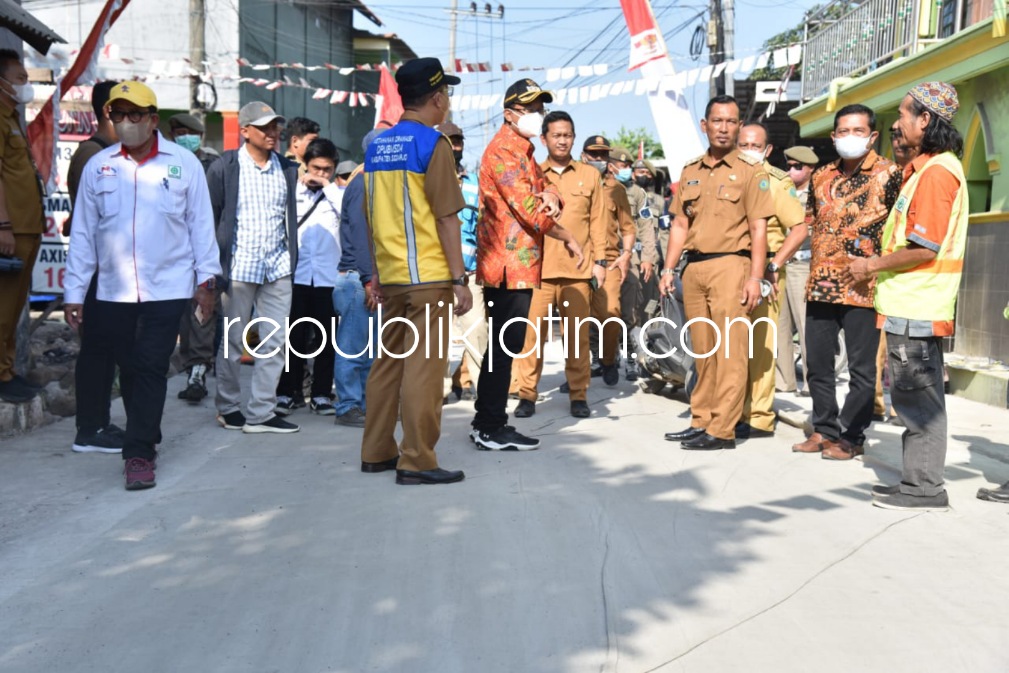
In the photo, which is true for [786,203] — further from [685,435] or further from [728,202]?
[685,435]

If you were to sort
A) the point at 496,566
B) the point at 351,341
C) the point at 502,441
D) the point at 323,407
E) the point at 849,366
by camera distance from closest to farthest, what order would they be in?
the point at 496,566
the point at 502,441
the point at 849,366
the point at 351,341
the point at 323,407

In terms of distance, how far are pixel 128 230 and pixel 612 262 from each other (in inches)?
187

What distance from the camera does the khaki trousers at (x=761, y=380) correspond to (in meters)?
6.86

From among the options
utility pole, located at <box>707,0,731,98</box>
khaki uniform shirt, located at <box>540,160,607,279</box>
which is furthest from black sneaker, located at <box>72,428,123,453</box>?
utility pole, located at <box>707,0,731,98</box>

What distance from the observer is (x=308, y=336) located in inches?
303

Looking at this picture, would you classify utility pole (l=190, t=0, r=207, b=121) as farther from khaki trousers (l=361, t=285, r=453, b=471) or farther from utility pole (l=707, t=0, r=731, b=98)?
khaki trousers (l=361, t=285, r=453, b=471)

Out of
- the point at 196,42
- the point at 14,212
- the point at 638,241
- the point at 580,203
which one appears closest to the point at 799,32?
the point at 196,42

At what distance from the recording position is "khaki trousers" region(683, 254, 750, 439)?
6.23 meters

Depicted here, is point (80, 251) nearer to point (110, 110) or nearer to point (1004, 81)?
point (110, 110)

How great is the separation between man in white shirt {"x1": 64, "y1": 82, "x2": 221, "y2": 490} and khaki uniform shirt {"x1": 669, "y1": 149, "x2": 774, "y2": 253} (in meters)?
3.03

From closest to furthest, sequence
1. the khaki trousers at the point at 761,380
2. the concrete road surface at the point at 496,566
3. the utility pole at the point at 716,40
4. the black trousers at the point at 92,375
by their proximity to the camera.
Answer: the concrete road surface at the point at 496,566, the black trousers at the point at 92,375, the khaki trousers at the point at 761,380, the utility pole at the point at 716,40

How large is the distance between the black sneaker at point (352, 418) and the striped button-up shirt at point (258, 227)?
1057 millimetres

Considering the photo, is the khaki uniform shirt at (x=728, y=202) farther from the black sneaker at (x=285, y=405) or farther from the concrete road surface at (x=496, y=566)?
the black sneaker at (x=285, y=405)

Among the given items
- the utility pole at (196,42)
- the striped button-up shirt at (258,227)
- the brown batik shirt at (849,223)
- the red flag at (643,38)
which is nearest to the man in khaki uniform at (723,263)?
the brown batik shirt at (849,223)
